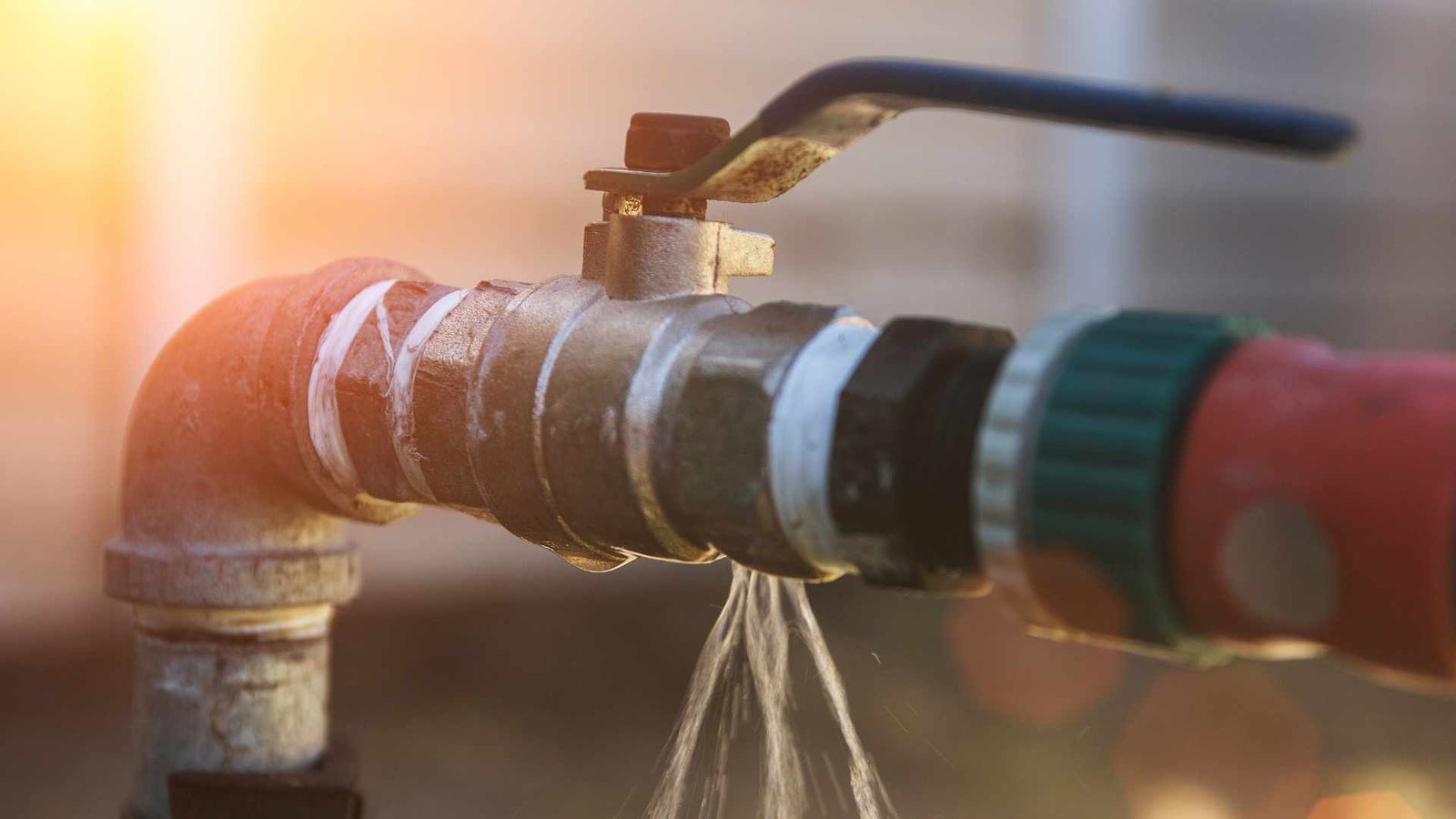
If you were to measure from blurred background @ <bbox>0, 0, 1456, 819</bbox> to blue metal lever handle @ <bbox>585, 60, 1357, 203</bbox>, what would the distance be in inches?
43.3

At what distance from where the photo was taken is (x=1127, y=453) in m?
0.50

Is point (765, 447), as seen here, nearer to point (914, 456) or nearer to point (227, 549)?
point (914, 456)

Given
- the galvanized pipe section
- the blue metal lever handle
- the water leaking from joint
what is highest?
the blue metal lever handle

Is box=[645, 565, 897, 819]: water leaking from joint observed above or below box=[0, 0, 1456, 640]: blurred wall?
below

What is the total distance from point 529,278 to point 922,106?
2.25 metres

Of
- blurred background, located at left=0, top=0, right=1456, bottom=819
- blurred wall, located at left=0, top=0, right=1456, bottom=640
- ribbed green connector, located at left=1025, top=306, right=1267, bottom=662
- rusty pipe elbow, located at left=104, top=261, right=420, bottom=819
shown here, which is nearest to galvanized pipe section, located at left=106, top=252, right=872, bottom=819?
rusty pipe elbow, located at left=104, top=261, right=420, bottom=819

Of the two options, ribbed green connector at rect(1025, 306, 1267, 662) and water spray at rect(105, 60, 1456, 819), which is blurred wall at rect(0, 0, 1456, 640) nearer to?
water spray at rect(105, 60, 1456, 819)

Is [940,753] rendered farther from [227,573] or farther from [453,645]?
[227,573]

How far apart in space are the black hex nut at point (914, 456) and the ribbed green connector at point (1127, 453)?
0.18 ft

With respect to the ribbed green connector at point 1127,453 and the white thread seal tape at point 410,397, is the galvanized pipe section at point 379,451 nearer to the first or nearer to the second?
the white thread seal tape at point 410,397

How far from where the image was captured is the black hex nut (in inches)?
23.0

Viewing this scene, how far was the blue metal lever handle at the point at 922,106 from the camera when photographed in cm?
51


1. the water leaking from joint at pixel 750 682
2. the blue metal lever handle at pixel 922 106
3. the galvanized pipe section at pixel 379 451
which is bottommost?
the water leaking from joint at pixel 750 682

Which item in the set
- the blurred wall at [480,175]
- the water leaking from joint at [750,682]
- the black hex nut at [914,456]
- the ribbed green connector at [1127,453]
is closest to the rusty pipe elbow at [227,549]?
the water leaking from joint at [750,682]
